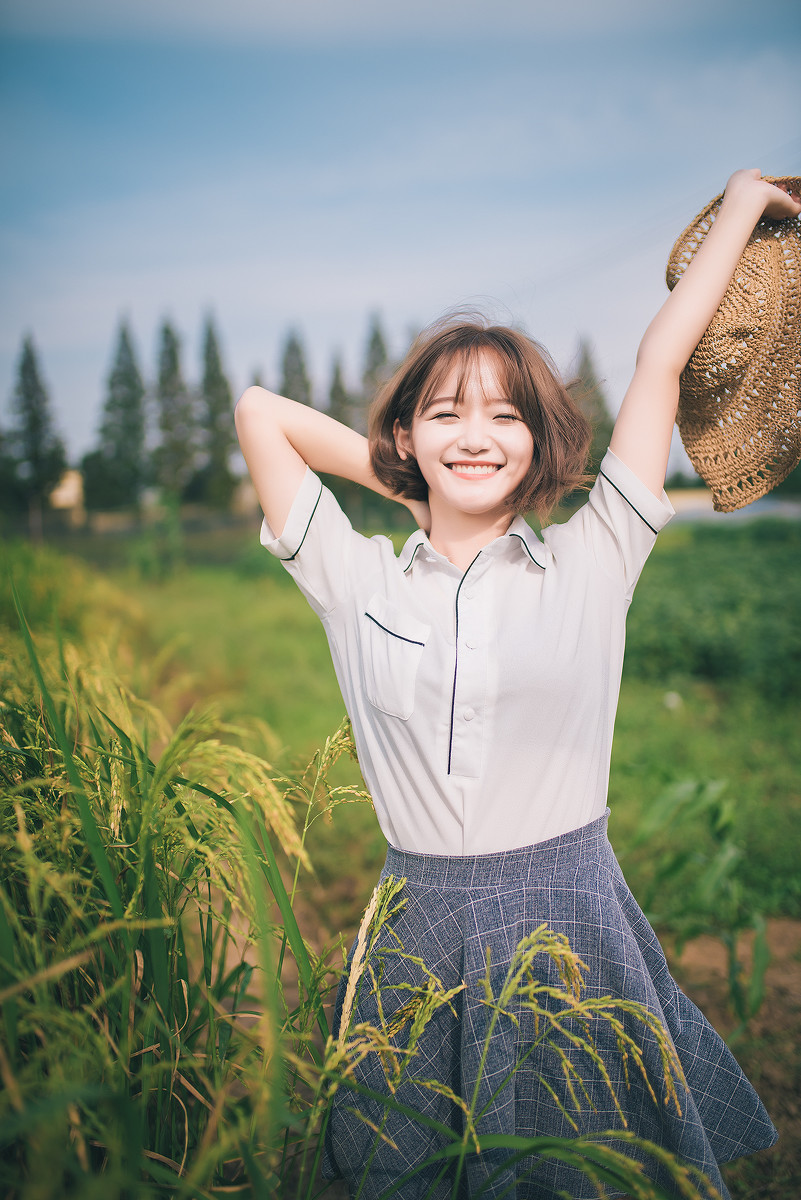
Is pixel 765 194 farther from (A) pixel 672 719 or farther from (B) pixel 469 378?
(A) pixel 672 719

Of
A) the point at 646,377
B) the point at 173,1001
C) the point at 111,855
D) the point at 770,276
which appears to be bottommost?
the point at 173,1001

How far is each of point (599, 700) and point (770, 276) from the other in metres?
0.81

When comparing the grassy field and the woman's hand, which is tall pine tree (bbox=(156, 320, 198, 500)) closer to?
the grassy field

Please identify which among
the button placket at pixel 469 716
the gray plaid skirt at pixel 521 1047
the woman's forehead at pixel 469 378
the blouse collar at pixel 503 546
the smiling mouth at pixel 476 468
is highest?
the woman's forehead at pixel 469 378

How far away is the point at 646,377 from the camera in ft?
4.08

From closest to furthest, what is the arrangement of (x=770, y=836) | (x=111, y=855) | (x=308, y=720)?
(x=111, y=855)
(x=770, y=836)
(x=308, y=720)

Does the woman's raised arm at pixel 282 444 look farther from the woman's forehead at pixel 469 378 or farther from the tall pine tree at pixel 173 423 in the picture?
the tall pine tree at pixel 173 423

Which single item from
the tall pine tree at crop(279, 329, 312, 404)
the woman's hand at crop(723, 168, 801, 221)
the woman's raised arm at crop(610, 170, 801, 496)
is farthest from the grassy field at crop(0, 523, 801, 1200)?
the tall pine tree at crop(279, 329, 312, 404)

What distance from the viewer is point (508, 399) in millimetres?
1293

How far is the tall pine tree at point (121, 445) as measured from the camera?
25.7 m

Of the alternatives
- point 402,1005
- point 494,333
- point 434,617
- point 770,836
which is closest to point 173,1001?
point 402,1005

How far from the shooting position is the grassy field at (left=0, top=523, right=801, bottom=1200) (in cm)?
213

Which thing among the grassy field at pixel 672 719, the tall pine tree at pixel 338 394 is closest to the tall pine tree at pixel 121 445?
the tall pine tree at pixel 338 394

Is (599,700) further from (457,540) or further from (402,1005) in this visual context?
(402,1005)
